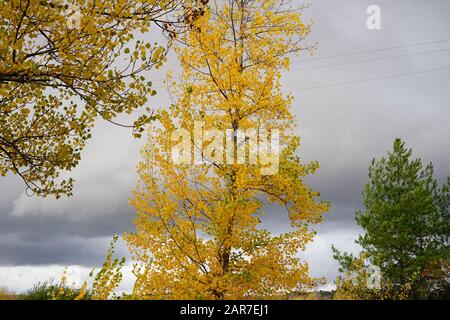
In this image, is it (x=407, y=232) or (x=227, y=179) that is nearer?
(x=227, y=179)

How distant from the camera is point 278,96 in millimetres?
12180

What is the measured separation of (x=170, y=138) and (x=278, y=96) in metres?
2.97

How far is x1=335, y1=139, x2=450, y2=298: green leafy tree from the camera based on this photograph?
2445 cm

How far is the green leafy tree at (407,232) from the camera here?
80.2ft

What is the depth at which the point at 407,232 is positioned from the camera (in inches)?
981

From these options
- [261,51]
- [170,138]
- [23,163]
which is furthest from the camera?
[261,51]

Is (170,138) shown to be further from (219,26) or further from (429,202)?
(429,202)

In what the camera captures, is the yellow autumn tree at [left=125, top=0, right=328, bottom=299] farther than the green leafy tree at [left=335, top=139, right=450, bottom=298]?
No

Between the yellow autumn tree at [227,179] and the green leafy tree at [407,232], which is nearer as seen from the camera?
the yellow autumn tree at [227,179]

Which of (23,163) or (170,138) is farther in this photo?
(170,138)

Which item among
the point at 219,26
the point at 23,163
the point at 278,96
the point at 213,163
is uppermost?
the point at 219,26
